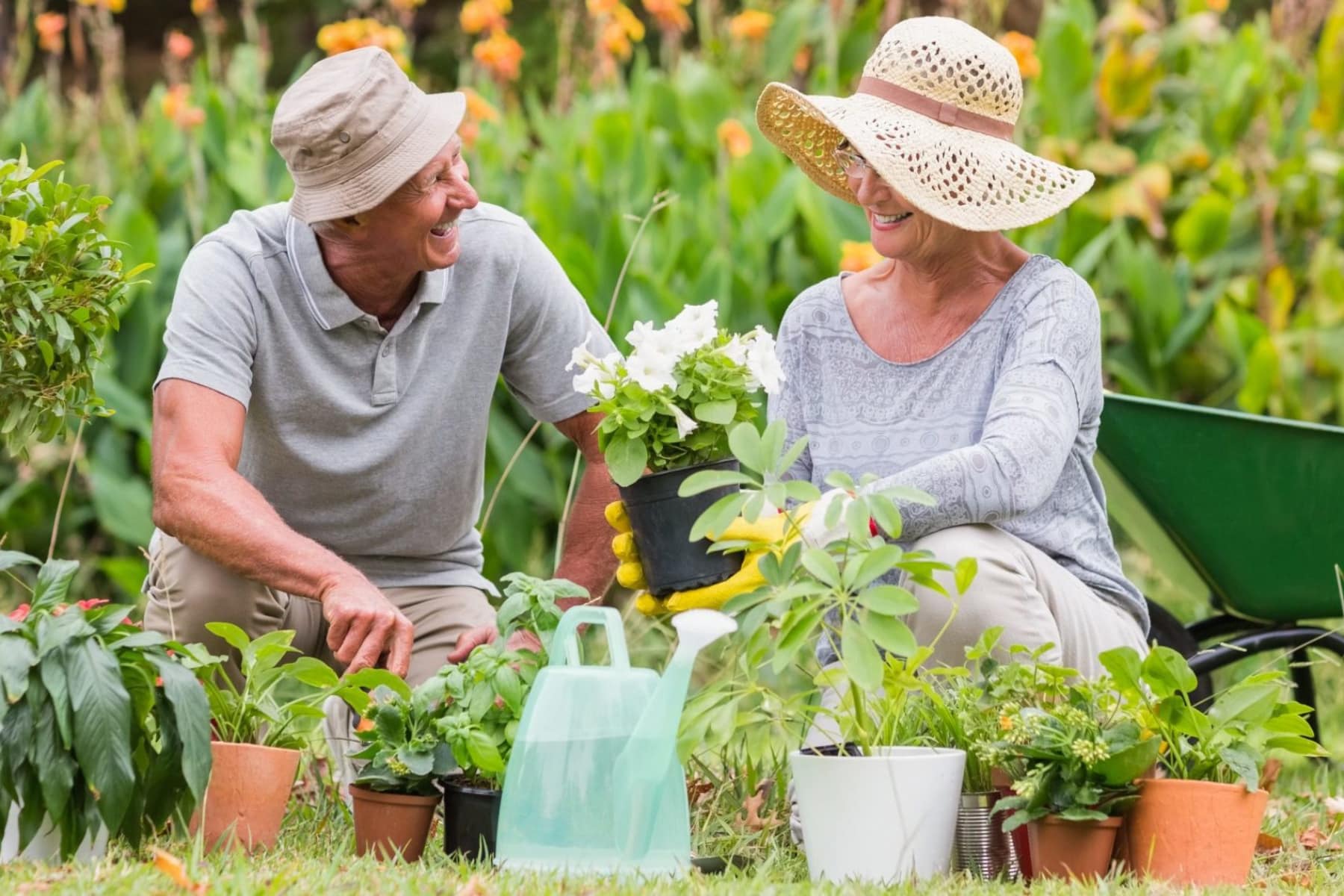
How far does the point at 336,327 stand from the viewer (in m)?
2.68

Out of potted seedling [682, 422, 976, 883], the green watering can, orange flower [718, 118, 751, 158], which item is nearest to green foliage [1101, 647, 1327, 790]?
potted seedling [682, 422, 976, 883]

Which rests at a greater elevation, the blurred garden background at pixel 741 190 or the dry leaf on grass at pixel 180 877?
the blurred garden background at pixel 741 190

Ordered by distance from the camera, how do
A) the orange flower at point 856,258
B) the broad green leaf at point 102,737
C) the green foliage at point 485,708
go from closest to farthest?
1. the broad green leaf at point 102,737
2. the green foliage at point 485,708
3. the orange flower at point 856,258

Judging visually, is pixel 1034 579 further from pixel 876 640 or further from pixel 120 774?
pixel 120 774

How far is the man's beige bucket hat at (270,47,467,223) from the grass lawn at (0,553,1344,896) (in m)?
0.94

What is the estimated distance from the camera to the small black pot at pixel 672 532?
2104 millimetres

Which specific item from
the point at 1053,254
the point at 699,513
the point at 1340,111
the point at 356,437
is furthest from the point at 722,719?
the point at 1340,111

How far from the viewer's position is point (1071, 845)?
6.45 feet

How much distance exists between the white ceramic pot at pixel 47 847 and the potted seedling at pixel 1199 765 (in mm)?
1232

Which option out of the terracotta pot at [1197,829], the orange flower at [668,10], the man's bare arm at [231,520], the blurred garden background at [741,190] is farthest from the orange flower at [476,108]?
the terracotta pot at [1197,829]

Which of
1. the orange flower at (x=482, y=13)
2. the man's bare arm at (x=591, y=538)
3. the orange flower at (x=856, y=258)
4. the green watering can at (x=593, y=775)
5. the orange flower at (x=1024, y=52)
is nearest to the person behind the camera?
the green watering can at (x=593, y=775)

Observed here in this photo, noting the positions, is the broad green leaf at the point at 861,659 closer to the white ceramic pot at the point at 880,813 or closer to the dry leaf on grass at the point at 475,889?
the white ceramic pot at the point at 880,813

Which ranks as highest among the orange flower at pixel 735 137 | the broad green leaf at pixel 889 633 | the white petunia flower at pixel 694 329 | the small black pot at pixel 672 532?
the orange flower at pixel 735 137

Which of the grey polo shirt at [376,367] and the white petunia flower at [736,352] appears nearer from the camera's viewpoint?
the white petunia flower at [736,352]
